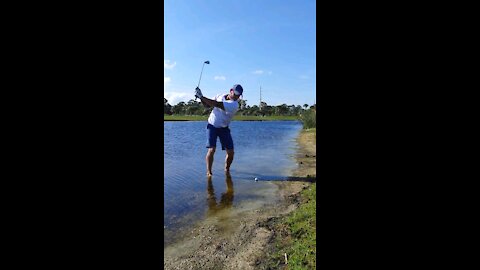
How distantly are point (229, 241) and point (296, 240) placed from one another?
29.8 inches

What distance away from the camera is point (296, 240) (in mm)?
3424

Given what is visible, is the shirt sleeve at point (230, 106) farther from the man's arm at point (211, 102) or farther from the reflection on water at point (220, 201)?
the reflection on water at point (220, 201)

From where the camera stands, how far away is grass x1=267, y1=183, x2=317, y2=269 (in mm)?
2879

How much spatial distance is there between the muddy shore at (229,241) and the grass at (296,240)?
0.44 feet

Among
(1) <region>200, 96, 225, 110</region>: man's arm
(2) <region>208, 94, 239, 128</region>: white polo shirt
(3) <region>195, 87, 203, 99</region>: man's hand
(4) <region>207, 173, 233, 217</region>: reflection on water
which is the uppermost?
(3) <region>195, 87, 203, 99</region>: man's hand

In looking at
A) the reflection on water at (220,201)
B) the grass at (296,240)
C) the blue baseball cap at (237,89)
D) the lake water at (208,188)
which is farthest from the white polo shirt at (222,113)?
the grass at (296,240)

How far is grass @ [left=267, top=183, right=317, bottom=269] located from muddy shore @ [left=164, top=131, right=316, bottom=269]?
5.2 inches

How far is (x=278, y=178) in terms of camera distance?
23.6ft

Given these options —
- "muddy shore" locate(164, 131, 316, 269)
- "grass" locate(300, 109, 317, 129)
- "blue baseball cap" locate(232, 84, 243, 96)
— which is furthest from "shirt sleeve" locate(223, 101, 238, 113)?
"grass" locate(300, 109, 317, 129)

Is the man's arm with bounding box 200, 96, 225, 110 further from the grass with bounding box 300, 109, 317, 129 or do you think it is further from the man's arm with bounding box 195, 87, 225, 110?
the grass with bounding box 300, 109, 317, 129
